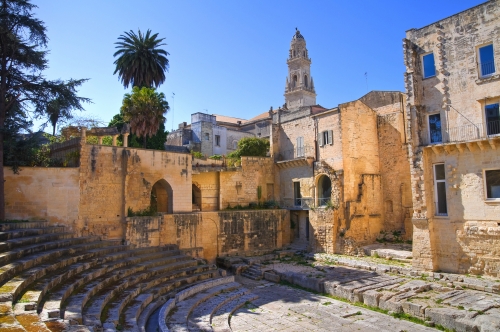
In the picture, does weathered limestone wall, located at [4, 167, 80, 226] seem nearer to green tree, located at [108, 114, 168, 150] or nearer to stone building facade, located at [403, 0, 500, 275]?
green tree, located at [108, 114, 168, 150]

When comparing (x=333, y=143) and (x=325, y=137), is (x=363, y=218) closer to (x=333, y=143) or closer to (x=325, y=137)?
(x=333, y=143)

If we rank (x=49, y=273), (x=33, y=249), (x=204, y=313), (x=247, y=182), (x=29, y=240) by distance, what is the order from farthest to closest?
(x=247, y=182)
(x=204, y=313)
(x=29, y=240)
(x=33, y=249)
(x=49, y=273)

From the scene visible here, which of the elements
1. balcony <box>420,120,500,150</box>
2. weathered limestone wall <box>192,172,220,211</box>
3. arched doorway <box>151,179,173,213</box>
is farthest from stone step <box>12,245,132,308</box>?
balcony <box>420,120,500,150</box>

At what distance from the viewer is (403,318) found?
1255 cm

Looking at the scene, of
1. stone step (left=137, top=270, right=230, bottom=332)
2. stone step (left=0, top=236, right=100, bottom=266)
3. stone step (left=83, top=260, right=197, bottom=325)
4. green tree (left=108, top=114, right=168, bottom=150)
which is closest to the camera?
stone step (left=83, top=260, right=197, bottom=325)

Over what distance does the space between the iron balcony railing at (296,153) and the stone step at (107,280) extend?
11.8 meters

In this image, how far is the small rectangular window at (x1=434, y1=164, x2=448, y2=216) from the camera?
17297 mm

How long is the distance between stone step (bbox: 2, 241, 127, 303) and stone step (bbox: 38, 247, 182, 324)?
0.23 metres

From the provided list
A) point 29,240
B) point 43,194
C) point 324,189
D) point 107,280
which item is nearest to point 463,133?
point 324,189

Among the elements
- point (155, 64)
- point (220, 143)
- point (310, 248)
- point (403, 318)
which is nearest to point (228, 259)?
point (310, 248)

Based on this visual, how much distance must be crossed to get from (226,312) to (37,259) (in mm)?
6605

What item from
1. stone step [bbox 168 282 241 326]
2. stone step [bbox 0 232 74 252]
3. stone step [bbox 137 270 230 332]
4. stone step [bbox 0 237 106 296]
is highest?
stone step [bbox 0 232 74 252]

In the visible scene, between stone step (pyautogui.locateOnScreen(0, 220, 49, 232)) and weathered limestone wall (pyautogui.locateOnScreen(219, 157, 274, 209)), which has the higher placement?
weathered limestone wall (pyautogui.locateOnScreen(219, 157, 274, 209))

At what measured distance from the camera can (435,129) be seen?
58.3 ft
